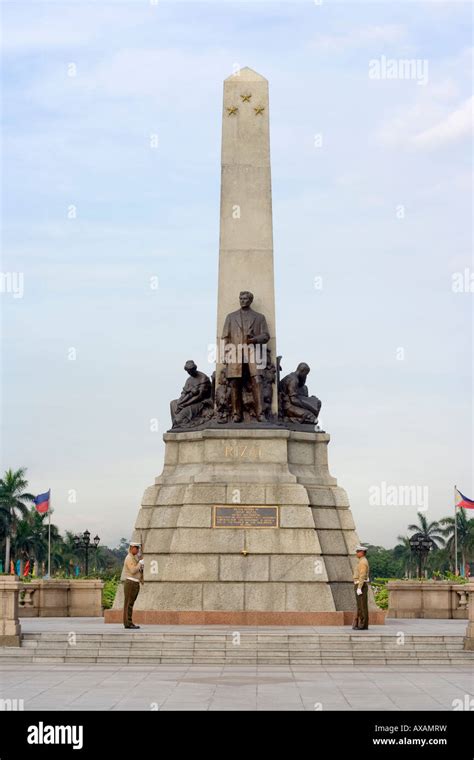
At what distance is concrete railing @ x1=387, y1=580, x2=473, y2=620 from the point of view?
35531 millimetres

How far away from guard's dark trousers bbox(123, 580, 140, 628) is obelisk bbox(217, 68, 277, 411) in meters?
6.44

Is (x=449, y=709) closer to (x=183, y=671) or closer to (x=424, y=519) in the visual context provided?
(x=183, y=671)

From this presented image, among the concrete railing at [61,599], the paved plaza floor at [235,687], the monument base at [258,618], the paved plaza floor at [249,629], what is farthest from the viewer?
the concrete railing at [61,599]

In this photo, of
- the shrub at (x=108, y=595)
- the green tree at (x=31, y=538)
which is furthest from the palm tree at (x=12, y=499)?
the shrub at (x=108, y=595)

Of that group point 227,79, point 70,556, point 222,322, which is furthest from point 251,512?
point 70,556

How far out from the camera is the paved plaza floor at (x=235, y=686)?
691 inches

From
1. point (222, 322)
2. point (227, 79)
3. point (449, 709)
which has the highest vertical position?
point (227, 79)

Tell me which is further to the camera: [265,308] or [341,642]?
[265,308]

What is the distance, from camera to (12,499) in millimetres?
101688

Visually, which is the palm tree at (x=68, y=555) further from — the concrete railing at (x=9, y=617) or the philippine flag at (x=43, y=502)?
the concrete railing at (x=9, y=617)

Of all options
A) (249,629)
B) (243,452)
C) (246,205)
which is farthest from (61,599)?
(246,205)

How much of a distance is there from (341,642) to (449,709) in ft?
22.9

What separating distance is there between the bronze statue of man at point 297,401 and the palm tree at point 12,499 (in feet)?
235

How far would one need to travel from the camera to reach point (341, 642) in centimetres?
2409
